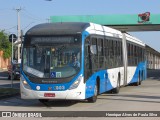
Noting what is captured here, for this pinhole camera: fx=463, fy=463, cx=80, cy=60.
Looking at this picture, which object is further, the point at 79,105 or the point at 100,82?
the point at 100,82

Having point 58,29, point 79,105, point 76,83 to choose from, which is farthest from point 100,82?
point 58,29

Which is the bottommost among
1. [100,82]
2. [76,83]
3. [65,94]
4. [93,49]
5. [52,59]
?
[65,94]

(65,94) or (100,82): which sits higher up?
(100,82)

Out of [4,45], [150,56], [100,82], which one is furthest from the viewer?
[150,56]

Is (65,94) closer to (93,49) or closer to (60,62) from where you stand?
(60,62)

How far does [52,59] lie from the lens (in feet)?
53.8

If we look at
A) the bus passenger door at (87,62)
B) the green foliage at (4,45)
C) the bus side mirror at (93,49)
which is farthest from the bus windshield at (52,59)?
the green foliage at (4,45)

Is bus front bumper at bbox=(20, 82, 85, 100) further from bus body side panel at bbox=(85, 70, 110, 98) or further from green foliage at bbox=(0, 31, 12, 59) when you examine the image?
green foliage at bbox=(0, 31, 12, 59)

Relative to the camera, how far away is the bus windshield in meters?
16.2

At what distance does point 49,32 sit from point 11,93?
5.77 meters

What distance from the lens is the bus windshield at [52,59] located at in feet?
53.1

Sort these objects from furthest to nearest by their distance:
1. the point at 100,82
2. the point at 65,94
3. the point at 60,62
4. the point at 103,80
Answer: the point at 103,80 < the point at 100,82 < the point at 60,62 < the point at 65,94

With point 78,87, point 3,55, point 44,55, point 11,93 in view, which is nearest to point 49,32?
point 44,55

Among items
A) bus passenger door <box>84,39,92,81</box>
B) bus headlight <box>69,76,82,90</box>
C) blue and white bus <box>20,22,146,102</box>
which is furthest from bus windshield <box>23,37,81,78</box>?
bus passenger door <box>84,39,92,81</box>
